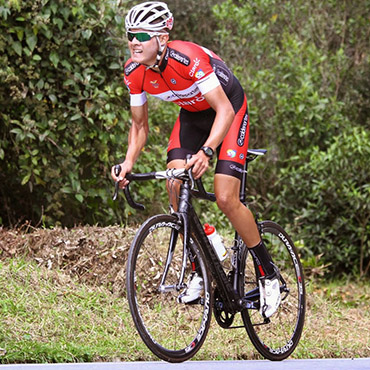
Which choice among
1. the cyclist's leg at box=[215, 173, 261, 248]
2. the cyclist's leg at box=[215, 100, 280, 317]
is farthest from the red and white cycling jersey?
the cyclist's leg at box=[215, 173, 261, 248]

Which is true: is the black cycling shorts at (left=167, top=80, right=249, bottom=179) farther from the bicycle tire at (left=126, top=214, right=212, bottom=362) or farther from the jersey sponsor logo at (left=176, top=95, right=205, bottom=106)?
the bicycle tire at (left=126, top=214, right=212, bottom=362)

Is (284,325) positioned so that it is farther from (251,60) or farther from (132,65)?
(251,60)

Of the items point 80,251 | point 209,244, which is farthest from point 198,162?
point 80,251

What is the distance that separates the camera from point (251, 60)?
14.4 meters

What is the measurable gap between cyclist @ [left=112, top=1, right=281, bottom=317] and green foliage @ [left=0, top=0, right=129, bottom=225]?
9.12ft

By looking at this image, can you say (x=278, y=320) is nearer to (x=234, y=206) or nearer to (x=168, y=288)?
(x=234, y=206)

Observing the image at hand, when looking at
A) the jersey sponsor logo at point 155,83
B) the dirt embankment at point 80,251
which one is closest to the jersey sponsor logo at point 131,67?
the jersey sponsor logo at point 155,83

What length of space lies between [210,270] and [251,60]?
9.54m

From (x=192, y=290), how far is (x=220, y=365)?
0.52 m

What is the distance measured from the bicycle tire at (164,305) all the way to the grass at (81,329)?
11.8 inches

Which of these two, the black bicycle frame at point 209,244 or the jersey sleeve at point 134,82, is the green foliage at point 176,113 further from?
the jersey sleeve at point 134,82

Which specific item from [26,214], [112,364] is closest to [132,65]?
[112,364]

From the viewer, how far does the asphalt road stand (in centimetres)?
482

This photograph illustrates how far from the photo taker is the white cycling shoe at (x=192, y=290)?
503cm
